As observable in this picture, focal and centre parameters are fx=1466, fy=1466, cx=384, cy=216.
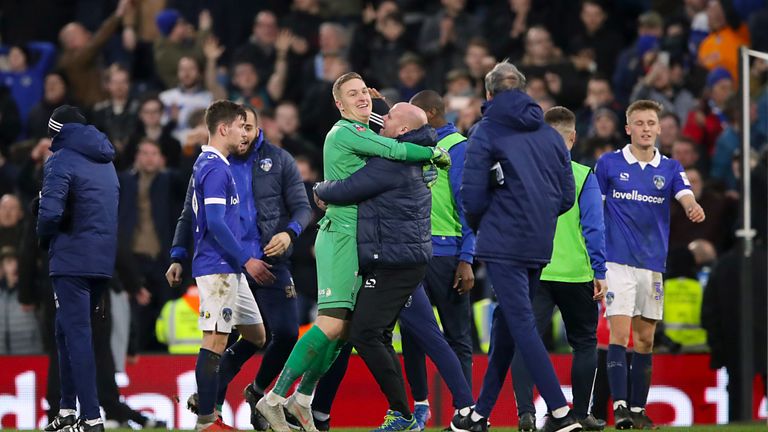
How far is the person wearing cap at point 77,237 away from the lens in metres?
9.35

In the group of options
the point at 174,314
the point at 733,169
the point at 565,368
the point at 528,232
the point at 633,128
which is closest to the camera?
the point at 528,232

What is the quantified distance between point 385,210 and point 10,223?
7.16 m

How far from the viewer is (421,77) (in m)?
16.7

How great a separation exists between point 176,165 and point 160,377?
3281mm

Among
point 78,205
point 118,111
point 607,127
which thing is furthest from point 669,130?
point 78,205

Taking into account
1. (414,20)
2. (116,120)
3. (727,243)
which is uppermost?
(414,20)

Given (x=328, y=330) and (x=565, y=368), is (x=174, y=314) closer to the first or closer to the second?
(x=565, y=368)

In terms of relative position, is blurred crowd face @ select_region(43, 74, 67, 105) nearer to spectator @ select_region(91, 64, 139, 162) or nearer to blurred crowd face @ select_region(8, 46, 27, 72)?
spectator @ select_region(91, 64, 139, 162)

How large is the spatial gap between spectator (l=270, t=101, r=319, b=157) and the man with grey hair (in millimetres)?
7160

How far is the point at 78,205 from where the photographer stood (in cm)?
946

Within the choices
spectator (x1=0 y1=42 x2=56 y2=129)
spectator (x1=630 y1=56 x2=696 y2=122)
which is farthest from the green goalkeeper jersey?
spectator (x1=0 y1=42 x2=56 y2=129)

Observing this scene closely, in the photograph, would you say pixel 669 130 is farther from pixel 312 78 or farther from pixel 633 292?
pixel 633 292

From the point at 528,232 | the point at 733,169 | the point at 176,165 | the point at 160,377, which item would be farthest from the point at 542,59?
the point at 528,232

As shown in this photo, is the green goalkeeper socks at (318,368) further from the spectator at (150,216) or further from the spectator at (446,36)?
the spectator at (446,36)
